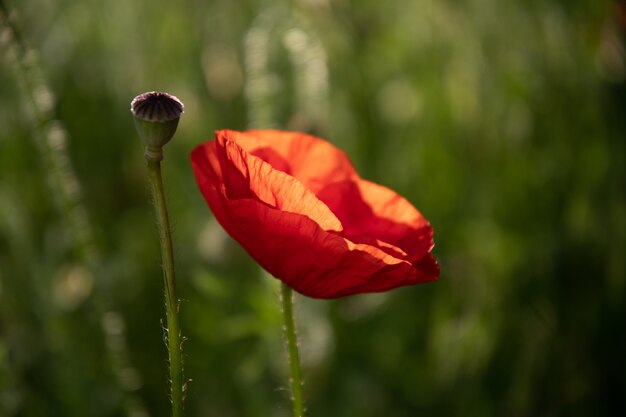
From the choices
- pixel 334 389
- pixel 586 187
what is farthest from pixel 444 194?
pixel 334 389

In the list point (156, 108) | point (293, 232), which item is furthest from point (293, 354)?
point (156, 108)

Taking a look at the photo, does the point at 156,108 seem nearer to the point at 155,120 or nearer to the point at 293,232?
the point at 155,120

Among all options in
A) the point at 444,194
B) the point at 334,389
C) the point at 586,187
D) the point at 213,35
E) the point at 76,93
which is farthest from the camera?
the point at 213,35

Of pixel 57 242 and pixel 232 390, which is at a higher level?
pixel 57 242

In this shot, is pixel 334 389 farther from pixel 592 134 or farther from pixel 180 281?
pixel 592 134

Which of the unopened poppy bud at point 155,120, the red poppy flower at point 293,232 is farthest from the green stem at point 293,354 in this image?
the unopened poppy bud at point 155,120

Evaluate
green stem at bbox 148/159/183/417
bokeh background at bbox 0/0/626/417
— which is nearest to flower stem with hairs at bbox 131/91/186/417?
green stem at bbox 148/159/183/417

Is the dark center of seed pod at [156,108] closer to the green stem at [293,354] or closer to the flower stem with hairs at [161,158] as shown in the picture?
the flower stem with hairs at [161,158]
